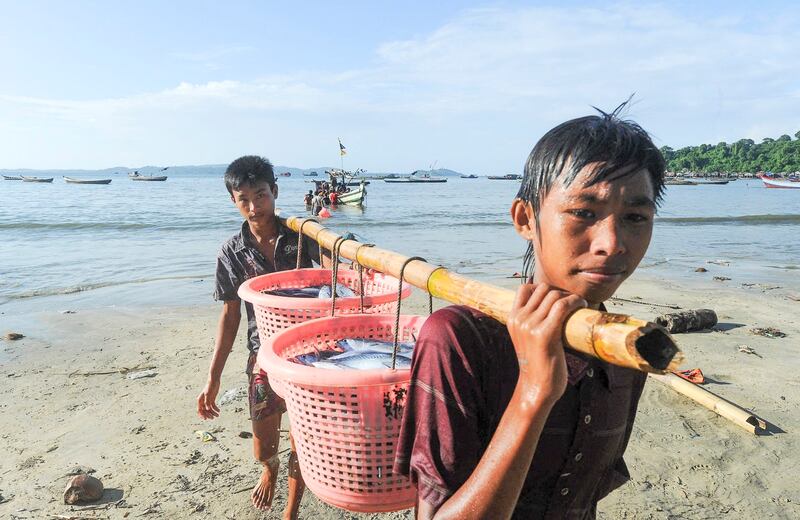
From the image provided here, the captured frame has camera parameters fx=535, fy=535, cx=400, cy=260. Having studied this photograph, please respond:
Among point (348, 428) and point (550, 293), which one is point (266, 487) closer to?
point (348, 428)

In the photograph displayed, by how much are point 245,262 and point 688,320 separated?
5.92 m

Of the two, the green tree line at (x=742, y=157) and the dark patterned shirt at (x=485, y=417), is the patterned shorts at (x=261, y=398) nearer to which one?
the dark patterned shirt at (x=485, y=417)

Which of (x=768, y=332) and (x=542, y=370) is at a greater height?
(x=542, y=370)

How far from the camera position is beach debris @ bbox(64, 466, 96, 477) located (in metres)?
4.06

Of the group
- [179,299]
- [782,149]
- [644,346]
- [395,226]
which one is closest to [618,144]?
[644,346]

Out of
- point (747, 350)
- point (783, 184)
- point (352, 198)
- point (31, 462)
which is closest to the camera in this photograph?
point (31, 462)

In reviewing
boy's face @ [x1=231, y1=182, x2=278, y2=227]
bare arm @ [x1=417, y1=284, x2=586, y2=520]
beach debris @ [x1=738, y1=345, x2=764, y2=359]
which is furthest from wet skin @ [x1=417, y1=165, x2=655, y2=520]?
beach debris @ [x1=738, y1=345, x2=764, y2=359]

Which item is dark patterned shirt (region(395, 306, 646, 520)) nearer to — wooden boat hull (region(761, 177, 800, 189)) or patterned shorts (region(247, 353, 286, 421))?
patterned shorts (region(247, 353, 286, 421))

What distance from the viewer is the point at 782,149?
3866 inches

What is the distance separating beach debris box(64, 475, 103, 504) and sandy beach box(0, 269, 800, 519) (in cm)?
8

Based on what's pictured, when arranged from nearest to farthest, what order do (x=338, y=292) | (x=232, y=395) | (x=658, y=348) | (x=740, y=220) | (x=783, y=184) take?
1. (x=658, y=348)
2. (x=338, y=292)
3. (x=232, y=395)
4. (x=740, y=220)
5. (x=783, y=184)

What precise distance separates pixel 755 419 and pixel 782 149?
11746cm

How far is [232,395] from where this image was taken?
5316mm

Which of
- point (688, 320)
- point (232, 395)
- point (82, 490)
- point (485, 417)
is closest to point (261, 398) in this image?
point (82, 490)
